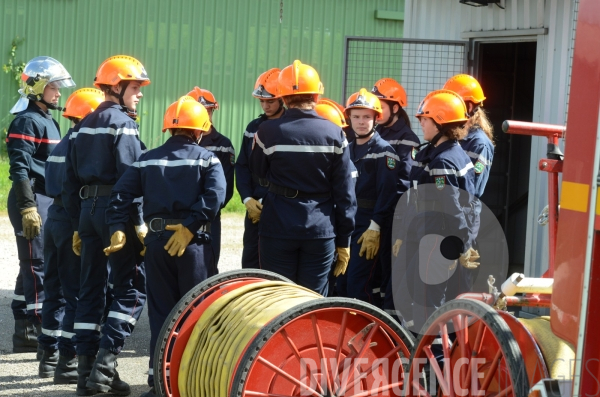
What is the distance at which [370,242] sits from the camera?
23.0 ft

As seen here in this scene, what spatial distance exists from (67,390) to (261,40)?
13.1 m

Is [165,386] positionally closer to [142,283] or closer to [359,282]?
[142,283]

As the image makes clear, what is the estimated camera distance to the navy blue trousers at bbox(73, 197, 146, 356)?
5.99 m

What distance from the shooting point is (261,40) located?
59.7ft

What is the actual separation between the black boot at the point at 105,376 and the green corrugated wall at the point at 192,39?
1249 cm

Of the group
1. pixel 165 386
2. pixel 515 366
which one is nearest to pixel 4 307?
pixel 165 386

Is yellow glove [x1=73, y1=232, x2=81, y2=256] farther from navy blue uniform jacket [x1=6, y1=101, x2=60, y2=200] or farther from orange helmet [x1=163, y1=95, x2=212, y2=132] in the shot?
orange helmet [x1=163, y1=95, x2=212, y2=132]

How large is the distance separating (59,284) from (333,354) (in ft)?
10.4

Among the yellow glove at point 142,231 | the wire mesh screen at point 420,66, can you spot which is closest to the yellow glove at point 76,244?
the yellow glove at point 142,231

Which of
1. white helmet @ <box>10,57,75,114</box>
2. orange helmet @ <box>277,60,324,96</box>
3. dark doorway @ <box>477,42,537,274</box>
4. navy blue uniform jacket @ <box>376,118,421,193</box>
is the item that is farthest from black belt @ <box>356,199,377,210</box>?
dark doorway @ <box>477,42,537,274</box>

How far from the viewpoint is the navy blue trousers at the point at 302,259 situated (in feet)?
19.6

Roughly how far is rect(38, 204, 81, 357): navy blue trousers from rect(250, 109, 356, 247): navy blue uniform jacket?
157cm

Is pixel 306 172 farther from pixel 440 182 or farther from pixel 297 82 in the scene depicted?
pixel 440 182

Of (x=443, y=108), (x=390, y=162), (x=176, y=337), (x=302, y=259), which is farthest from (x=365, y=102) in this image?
(x=176, y=337)
